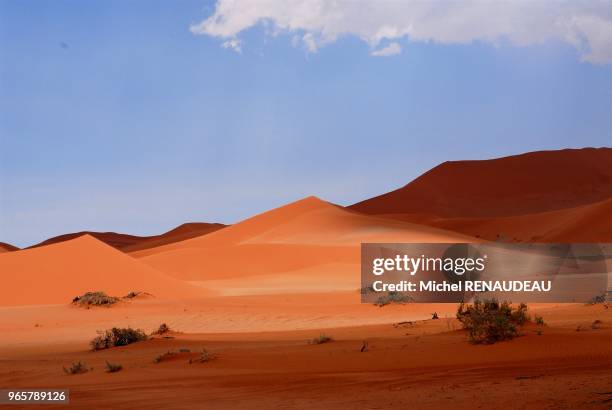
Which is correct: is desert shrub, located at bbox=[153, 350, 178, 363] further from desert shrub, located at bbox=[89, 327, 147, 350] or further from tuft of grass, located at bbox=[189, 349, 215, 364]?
desert shrub, located at bbox=[89, 327, 147, 350]

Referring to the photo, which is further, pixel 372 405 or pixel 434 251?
pixel 434 251

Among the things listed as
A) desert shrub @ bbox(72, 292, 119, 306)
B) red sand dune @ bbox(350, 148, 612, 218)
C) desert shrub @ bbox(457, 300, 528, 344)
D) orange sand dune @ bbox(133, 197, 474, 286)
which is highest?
red sand dune @ bbox(350, 148, 612, 218)

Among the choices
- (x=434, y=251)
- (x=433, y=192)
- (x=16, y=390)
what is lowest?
(x=16, y=390)

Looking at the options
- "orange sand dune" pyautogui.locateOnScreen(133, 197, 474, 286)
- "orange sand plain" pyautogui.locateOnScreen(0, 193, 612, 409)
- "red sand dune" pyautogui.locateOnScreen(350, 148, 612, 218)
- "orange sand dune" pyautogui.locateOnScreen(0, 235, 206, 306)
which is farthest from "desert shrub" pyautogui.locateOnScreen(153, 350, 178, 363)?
"red sand dune" pyautogui.locateOnScreen(350, 148, 612, 218)

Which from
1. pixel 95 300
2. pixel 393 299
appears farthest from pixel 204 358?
pixel 95 300

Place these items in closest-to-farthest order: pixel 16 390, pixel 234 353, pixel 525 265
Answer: pixel 16 390 → pixel 234 353 → pixel 525 265

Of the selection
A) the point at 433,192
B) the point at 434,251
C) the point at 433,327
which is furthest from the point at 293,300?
the point at 433,192

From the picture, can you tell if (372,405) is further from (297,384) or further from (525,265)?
(525,265)

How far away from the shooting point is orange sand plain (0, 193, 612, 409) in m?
6.95

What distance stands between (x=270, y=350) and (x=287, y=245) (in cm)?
3985

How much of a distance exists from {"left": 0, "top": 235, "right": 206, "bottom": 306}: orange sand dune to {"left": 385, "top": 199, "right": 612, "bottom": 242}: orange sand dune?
108 feet

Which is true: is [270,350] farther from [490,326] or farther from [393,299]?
[393,299]

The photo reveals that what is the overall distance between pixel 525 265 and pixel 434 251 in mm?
6773

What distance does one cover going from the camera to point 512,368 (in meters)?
7.90
